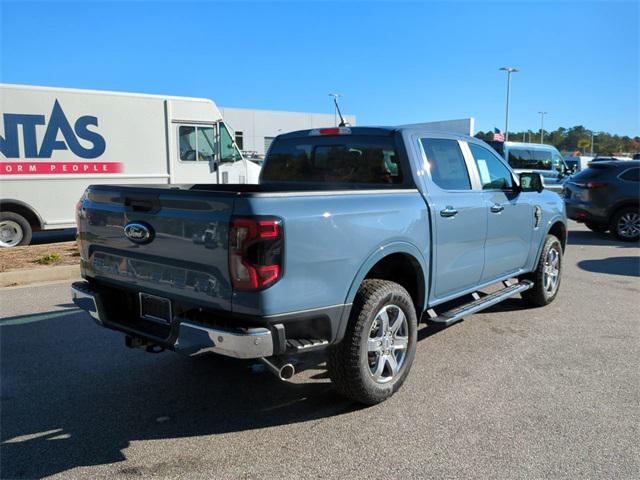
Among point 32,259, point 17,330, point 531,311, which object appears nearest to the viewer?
point 17,330

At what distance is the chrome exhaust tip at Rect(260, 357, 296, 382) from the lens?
119 inches

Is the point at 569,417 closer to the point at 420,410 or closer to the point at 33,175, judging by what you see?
the point at 420,410

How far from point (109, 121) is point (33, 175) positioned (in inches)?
70.2

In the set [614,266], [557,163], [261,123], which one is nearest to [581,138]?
[261,123]

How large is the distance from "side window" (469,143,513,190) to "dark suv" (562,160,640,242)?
7.85 metres

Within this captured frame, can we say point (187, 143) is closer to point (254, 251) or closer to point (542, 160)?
point (254, 251)

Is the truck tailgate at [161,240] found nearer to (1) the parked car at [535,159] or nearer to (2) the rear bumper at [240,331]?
(2) the rear bumper at [240,331]

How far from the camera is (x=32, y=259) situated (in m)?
8.17

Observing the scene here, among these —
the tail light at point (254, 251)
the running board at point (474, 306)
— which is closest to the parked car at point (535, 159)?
the running board at point (474, 306)

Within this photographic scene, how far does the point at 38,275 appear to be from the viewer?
7.24 m

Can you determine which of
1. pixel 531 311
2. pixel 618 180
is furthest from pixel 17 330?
pixel 618 180

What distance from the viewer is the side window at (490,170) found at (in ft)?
16.4

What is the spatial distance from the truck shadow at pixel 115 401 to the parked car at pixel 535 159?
1619cm

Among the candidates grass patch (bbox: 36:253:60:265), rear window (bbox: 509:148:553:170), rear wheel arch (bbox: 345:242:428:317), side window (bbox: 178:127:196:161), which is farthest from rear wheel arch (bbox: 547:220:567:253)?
rear window (bbox: 509:148:553:170)
